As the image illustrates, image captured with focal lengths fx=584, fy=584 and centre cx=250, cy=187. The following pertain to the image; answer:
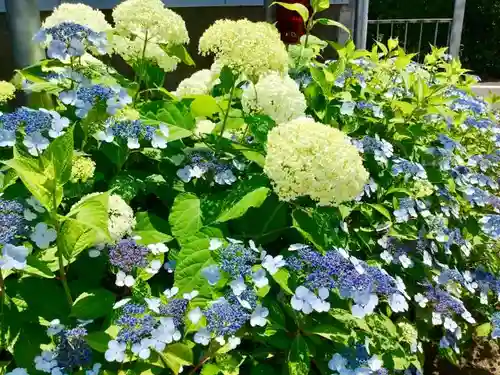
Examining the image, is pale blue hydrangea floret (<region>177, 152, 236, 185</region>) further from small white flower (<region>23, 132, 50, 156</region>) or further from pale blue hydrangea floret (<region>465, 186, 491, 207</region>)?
pale blue hydrangea floret (<region>465, 186, 491, 207</region>)

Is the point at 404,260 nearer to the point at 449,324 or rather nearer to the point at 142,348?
the point at 449,324

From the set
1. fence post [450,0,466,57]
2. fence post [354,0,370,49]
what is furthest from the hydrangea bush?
fence post [450,0,466,57]

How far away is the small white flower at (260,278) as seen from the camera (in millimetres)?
1220

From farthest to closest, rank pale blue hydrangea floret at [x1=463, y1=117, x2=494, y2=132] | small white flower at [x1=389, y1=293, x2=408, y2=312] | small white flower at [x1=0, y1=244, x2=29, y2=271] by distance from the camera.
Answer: pale blue hydrangea floret at [x1=463, y1=117, x2=494, y2=132], small white flower at [x1=389, y1=293, x2=408, y2=312], small white flower at [x1=0, y1=244, x2=29, y2=271]

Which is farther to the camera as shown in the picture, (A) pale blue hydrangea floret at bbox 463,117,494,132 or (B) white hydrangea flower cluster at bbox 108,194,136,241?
(A) pale blue hydrangea floret at bbox 463,117,494,132

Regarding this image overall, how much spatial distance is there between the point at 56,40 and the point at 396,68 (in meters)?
1.47

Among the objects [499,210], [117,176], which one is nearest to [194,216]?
[117,176]

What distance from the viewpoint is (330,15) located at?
5.59m

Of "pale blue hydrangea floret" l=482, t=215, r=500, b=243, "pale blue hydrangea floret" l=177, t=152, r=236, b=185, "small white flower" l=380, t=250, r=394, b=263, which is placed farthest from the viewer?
"pale blue hydrangea floret" l=482, t=215, r=500, b=243

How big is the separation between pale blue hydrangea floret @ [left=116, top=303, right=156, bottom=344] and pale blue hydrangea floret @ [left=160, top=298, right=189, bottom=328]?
38 millimetres

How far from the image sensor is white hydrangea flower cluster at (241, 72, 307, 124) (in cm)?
165

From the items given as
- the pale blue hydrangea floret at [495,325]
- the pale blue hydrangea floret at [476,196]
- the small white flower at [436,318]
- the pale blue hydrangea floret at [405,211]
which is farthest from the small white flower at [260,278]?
the pale blue hydrangea floret at [476,196]

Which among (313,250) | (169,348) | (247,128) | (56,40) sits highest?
(56,40)

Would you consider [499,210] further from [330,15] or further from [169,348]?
[330,15]
